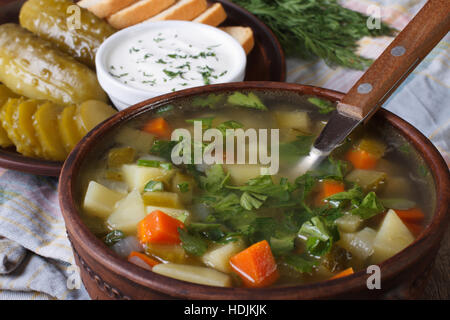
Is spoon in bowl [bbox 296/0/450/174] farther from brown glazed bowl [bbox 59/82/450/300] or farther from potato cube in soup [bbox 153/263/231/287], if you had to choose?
potato cube in soup [bbox 153/263/231/287]

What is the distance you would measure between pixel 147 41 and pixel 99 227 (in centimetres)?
190

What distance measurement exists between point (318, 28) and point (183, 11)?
0.92m

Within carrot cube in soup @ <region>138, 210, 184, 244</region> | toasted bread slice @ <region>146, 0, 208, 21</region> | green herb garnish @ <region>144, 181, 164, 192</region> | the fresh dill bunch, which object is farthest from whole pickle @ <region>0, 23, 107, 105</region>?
carrot cube in soup @ <region>138, 210, 184, 244</region>

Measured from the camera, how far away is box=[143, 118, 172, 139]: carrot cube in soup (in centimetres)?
190

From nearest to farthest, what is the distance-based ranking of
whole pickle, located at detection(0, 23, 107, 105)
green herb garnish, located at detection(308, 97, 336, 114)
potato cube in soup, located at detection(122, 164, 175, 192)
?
potato cube in soup, located at detection(122, 164, 175, 192), green herb garnish, located at detection(308, 97, 336, 114), whole pickle, located at detection(0, 23, 107, 105)

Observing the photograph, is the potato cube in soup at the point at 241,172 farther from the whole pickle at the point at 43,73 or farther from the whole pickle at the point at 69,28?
the whole pickle at the point at 69,28

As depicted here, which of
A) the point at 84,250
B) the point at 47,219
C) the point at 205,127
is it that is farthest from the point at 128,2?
the point at 84,250

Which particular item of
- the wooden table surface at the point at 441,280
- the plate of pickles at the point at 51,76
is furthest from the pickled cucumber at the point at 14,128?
the wooden table surface at the point at 441,280

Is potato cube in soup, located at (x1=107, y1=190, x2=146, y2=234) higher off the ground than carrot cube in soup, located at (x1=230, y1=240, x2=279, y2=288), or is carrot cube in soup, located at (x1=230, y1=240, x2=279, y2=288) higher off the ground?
carrot cube in soup, located at (x1=230, y1=240, x2=279, y2=288)

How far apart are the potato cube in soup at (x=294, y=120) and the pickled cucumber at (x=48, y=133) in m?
1.16

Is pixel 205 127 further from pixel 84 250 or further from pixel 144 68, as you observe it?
pixel 144 68

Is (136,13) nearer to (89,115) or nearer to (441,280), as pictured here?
(89,115)

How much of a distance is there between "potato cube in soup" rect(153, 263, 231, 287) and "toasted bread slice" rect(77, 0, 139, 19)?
2.46m

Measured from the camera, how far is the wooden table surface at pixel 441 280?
74.9 inches
